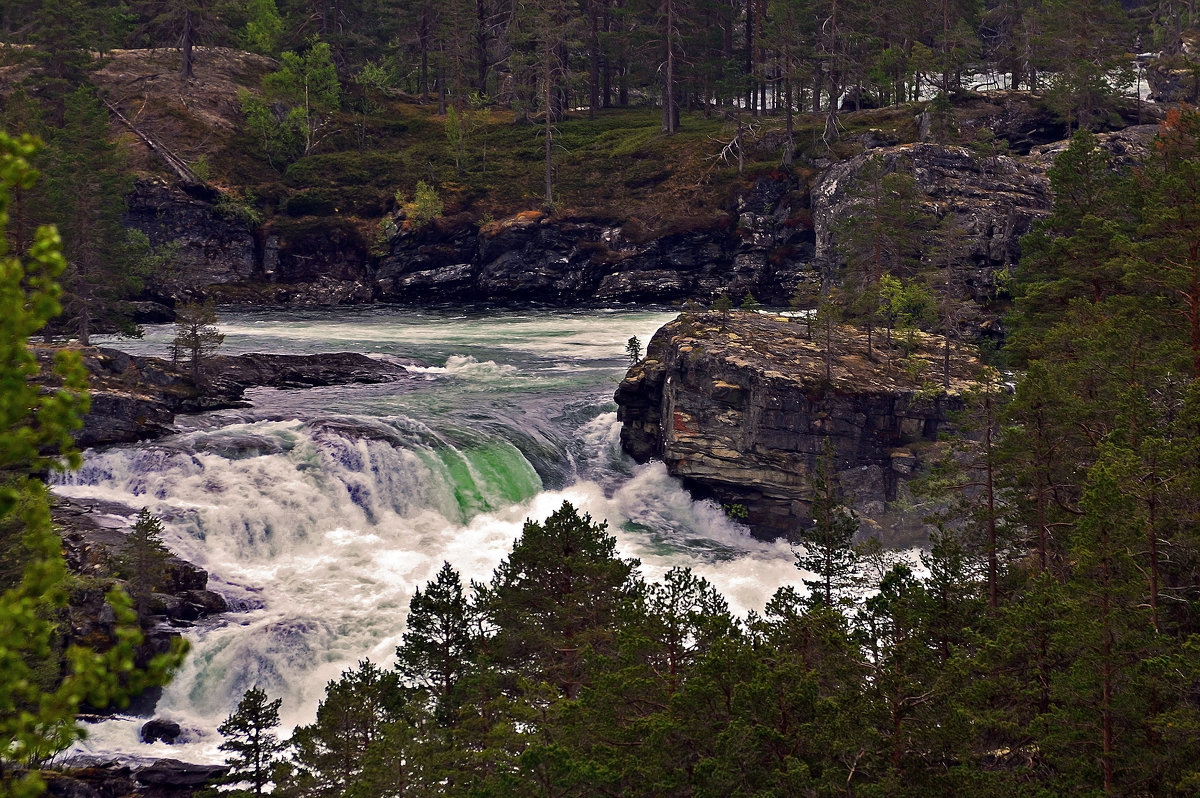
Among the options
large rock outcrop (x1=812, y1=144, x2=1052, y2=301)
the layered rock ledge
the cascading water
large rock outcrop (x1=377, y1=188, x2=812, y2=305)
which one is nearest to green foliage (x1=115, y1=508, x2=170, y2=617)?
the cascading water

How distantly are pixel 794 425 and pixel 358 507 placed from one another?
56.9 ft

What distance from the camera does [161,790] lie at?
72.9 feet

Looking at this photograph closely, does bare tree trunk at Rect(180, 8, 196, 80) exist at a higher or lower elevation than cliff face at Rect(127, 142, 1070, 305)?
higher

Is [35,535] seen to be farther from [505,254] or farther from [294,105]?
[294,105]

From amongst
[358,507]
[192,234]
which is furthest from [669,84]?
[358,507]

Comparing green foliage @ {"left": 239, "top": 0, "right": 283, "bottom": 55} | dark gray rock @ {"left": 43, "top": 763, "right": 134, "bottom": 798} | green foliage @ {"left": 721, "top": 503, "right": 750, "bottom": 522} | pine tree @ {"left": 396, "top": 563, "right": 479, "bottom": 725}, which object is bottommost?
dark gray rock @ {"left": 43, "top": 763, "right": 134, "bottom": 798}

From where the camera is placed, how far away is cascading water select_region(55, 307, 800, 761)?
28.1 metres

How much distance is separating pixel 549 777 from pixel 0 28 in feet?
358

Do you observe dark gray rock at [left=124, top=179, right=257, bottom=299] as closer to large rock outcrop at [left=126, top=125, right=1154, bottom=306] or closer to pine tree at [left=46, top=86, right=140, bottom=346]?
large rock outcrop at [left=126, top=125, right=1154, bottom=306]

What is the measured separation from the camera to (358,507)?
3675 cm

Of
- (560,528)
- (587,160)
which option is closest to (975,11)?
(587,160)

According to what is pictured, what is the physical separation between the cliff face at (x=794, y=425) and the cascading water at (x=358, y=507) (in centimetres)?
188

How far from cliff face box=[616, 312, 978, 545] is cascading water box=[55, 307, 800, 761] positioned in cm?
188

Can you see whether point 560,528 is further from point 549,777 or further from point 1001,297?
point 1001,297
